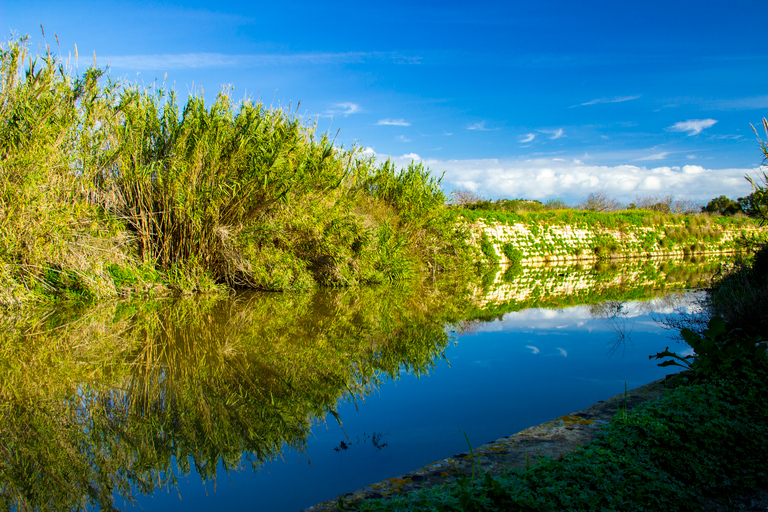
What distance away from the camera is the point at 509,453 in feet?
10.8

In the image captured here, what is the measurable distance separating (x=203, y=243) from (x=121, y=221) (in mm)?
1750

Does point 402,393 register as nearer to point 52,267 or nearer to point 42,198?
point 42,198

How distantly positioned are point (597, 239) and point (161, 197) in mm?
23997

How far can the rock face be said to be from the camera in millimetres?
24953

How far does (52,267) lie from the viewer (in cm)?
986

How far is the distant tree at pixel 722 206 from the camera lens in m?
39.8

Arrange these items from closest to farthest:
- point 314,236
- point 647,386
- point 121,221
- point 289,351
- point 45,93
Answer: point 647,386, point 289,351, point 45,93, point 121,221, point 314,236

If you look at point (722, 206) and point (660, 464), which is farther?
point (722, 206)

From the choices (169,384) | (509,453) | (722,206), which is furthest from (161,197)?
(722,206)

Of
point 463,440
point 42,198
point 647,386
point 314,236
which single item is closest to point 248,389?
point 463,440

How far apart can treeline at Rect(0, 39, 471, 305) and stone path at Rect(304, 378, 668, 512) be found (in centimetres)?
850

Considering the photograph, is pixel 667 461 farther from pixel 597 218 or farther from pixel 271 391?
pixel 597 218

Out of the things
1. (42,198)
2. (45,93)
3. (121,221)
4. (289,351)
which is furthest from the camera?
(121,221)

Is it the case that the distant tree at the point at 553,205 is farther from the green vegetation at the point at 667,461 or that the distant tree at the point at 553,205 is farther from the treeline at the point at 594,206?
the green vegetation at the point at 667,461
